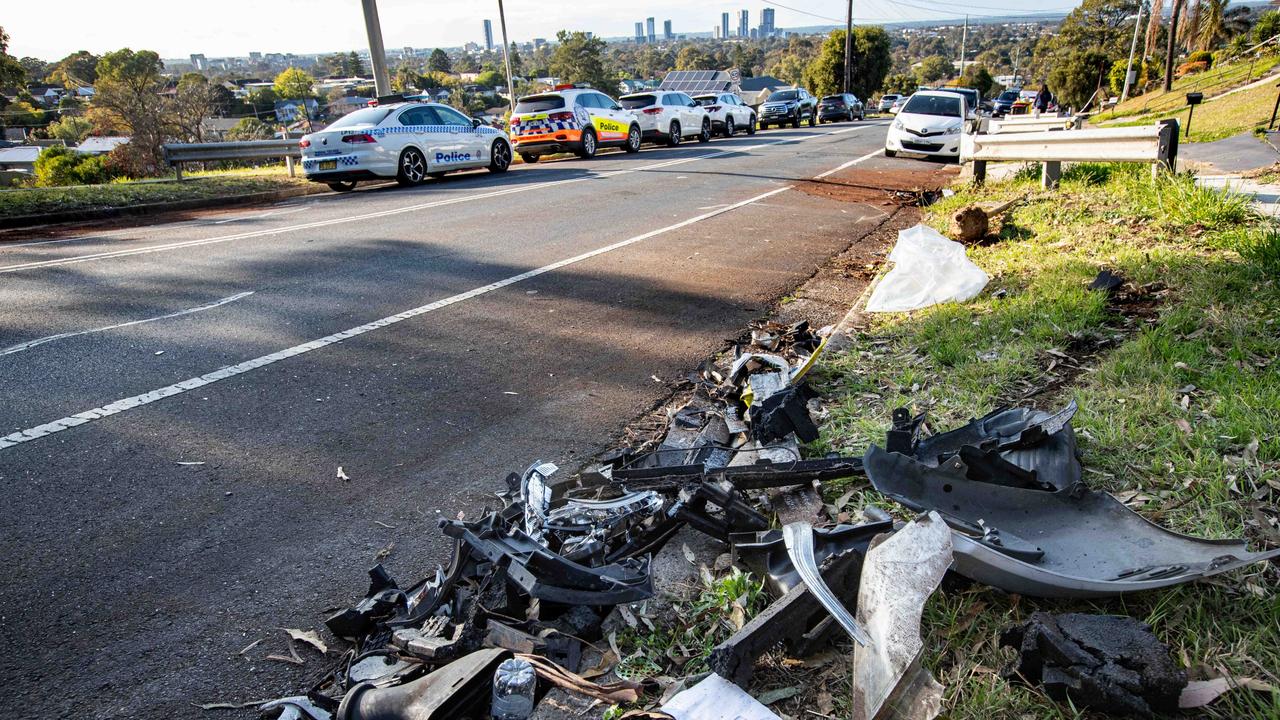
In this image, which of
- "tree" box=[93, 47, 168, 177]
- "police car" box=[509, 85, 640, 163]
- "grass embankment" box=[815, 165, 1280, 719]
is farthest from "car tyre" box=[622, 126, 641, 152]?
"grass embankment" box=[815, 165, 1280, 719]

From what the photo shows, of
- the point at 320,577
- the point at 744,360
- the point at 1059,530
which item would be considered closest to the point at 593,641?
the point at 320,577

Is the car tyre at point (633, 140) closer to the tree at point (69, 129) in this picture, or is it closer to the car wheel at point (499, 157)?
the car wheel at point (499, 157)

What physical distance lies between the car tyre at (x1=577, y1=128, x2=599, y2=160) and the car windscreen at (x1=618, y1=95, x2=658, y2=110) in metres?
3.87

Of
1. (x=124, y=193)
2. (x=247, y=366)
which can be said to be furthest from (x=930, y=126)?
(x=247, y=366)

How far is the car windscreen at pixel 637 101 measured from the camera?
24.3 m

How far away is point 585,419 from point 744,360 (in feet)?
3.37

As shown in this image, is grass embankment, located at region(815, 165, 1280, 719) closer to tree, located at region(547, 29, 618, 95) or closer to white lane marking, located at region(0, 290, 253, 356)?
white lane marking, located at region(0, 290, 253, 356)

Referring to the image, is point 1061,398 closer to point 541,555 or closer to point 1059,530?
point 1059,530

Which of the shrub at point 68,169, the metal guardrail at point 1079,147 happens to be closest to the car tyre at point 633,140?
the metal guardrail at point 1079,147

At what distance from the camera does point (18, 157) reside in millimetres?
38375

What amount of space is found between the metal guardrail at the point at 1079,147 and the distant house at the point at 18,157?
1454 inches

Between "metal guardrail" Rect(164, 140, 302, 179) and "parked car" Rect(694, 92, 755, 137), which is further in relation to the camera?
"parked car" Rect(694, 92, 755, 137)

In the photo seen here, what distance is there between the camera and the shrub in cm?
2483

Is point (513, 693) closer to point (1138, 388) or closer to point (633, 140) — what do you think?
point (1138, 388)
